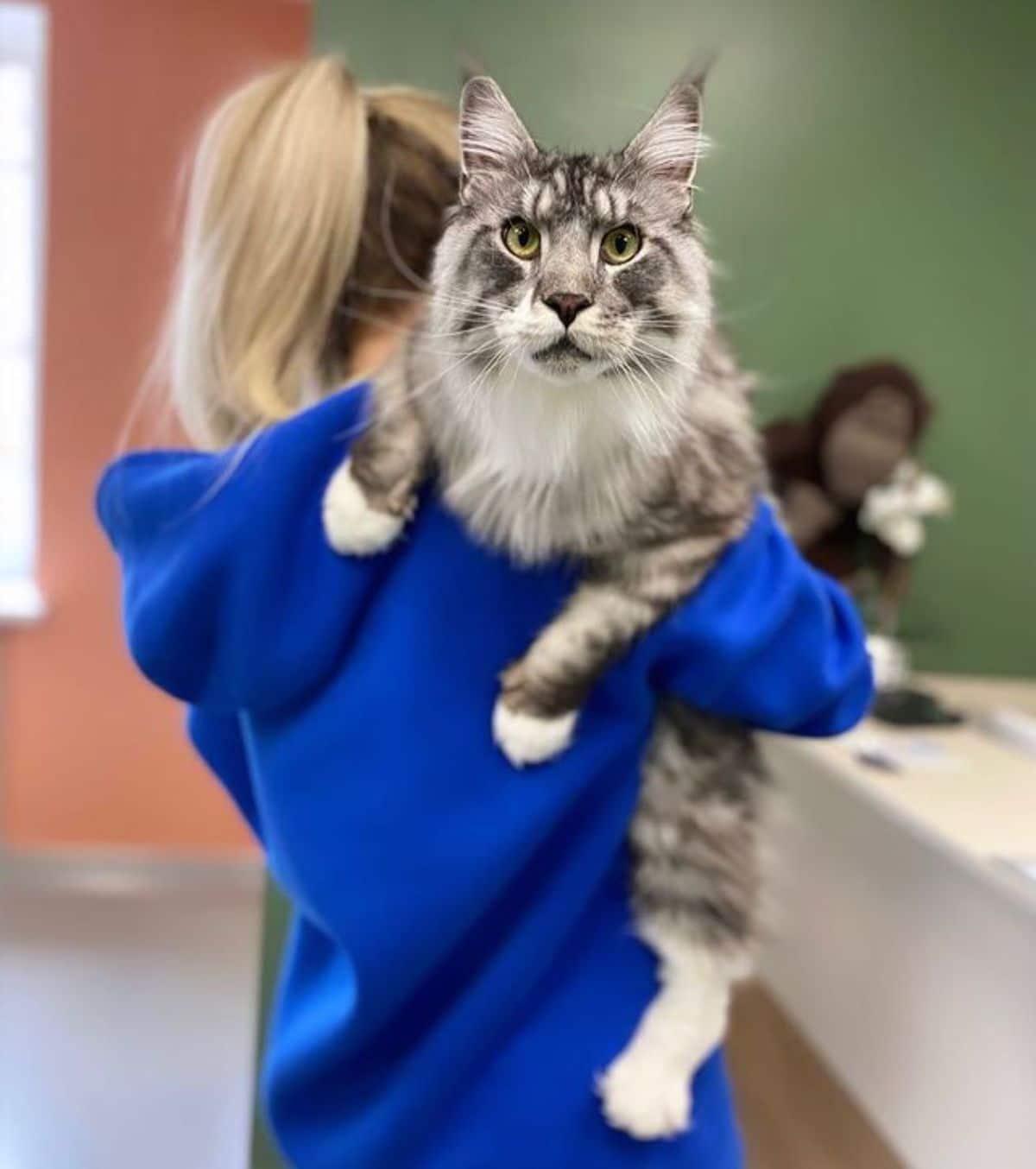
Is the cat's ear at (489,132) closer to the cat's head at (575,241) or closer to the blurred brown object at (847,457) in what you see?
the cat's head at (575,241)

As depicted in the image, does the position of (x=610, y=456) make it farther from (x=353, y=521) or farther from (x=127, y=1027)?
(x=127, y=1027)

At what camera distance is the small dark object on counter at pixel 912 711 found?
1714 mm

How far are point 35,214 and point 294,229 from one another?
2.06 metres

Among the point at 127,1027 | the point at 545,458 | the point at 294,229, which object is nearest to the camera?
the point at 545,458

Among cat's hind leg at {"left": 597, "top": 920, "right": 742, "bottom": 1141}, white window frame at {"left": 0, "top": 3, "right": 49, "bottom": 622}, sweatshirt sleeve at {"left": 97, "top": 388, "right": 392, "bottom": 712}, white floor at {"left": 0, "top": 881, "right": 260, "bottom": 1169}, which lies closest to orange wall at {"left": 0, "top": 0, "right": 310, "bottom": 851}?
white window frame at {"left": 0, "top": 3, "right": 49, "bottom": 622}

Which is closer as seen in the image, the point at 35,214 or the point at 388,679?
the point at 388,679

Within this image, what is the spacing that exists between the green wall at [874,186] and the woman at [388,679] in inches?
9.5

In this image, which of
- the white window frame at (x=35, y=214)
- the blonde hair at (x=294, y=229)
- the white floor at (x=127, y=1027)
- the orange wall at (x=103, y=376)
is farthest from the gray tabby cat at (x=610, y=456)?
the white window frame at (x=35, y=214)

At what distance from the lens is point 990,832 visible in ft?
4.14

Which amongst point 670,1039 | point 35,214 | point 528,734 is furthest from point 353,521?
point 35,214

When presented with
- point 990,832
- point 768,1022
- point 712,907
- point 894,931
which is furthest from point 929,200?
point 768,1022

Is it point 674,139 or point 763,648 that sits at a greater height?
point 674,139

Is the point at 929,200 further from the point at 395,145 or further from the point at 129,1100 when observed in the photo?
the point at 129,1100

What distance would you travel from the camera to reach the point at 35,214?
2.52m
